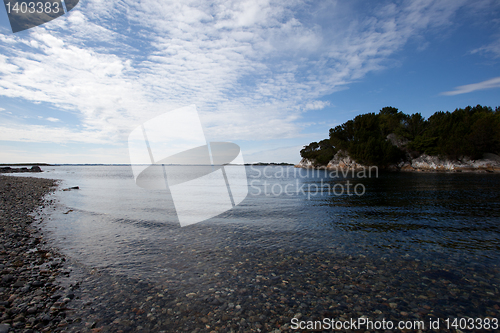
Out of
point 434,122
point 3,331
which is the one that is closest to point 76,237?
point 3,331

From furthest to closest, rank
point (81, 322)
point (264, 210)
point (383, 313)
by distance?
point (264, 210) < point (383, 313) < point (81, 322)

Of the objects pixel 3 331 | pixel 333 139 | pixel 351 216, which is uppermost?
pixel 333 139

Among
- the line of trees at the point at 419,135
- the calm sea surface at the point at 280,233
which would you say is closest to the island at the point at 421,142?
the line of trees at the point at 419,135

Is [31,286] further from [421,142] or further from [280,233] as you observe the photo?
[421,142]

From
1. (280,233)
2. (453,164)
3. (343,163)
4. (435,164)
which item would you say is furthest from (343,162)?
(280,233)

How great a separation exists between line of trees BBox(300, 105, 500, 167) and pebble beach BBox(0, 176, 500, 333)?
342ft

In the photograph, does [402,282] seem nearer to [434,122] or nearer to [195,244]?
[195,244]

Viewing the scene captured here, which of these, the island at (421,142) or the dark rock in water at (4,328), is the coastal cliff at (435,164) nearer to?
the island at (421,142)

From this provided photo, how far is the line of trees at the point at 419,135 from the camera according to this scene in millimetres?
80312

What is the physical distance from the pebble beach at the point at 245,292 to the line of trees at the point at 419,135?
104m

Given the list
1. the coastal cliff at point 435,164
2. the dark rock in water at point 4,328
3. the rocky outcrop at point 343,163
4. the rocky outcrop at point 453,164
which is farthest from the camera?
the rocky outcrop at point 343,163

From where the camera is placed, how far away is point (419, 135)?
4417 inches

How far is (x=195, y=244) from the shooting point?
12.1 meters

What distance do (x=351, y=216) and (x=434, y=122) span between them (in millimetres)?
128459
